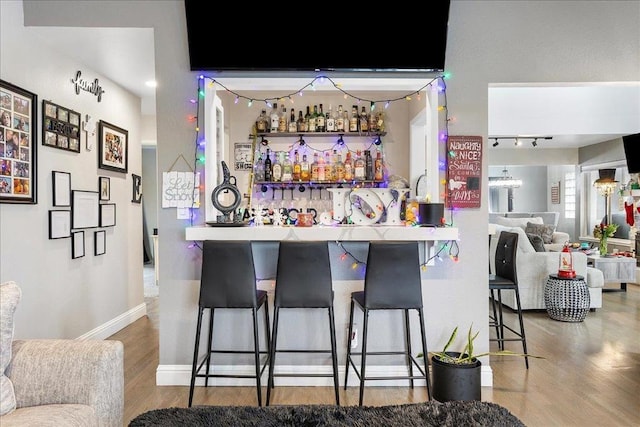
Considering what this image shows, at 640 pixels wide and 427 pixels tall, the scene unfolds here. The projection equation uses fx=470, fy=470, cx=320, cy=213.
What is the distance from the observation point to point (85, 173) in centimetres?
430

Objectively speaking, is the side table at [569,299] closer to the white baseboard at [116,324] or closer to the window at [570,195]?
the white baseboard at [116,324]

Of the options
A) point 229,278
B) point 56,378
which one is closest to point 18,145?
point 229,278

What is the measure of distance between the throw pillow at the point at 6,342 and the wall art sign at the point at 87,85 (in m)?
2.73

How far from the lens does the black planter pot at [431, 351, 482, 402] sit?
102 inches

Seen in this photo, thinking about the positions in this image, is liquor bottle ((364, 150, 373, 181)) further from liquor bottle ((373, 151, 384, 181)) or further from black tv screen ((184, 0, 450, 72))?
black tv screen ((184, 0, 450, 72))

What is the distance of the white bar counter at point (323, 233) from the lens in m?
3.18

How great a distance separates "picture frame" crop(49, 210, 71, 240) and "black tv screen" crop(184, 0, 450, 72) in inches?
65.9

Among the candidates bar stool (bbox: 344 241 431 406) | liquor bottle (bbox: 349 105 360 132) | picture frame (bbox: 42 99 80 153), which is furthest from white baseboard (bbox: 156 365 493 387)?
liquor bottle (bbox: 349 105 360 132)

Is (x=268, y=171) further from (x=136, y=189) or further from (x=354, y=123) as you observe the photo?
(x=136, y=189)

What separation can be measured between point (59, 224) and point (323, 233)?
7.29 ft

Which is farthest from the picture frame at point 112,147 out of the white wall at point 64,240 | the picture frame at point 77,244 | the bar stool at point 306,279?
the bar stool at point 306,279

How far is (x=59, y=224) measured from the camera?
381cm

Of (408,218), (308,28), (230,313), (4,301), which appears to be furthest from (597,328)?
(4,301)

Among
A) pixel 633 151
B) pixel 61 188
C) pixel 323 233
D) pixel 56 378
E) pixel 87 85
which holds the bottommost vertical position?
pixel 56 378
